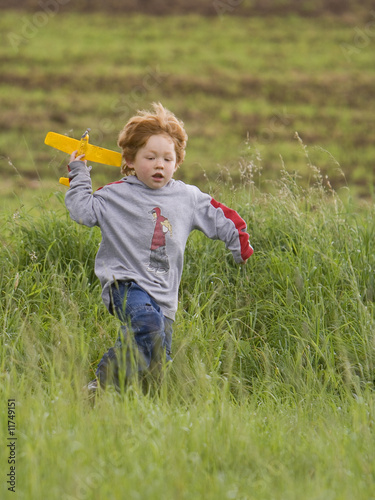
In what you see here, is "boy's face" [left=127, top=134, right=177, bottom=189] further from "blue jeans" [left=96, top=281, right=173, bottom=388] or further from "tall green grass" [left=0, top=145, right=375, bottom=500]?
"tall green grass" [left=0, top=145, right=375, bottom=500]

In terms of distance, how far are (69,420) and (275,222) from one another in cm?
225

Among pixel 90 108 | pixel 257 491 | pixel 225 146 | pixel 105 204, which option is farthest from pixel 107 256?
pixel 90 108

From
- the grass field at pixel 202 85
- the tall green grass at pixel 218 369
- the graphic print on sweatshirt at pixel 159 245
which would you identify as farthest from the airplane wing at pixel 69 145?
the grass field at pixel 202 85

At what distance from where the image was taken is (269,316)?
392cm

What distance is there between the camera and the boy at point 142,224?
3.17m

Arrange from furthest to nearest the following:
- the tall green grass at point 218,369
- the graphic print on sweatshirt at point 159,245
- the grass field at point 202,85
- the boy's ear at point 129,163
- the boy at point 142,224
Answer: the grass field at point 202,85 < the boy's ear at point 129,163 < the graphic print on sweatshirt at point 159,245 < the boy at point 142,224 < the tall green grass at point 218,369

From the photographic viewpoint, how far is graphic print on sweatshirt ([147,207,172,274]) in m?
3.28

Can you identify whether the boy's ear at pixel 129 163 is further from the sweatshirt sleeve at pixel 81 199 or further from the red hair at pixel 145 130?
the sweatshirt sleeve at pixel 81 199

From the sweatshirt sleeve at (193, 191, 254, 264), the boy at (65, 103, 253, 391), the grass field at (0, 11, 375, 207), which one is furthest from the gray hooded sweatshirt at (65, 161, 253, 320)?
the grass field at (0, 11, 375, 207)

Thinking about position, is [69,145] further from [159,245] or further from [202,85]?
[202,85]

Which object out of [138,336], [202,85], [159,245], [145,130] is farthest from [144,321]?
[202,85]

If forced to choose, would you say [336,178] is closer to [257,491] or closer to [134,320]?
[134,320]

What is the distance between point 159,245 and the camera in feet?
10.8

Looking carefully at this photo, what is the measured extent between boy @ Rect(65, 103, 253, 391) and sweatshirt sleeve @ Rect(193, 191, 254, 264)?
59 millimetres
